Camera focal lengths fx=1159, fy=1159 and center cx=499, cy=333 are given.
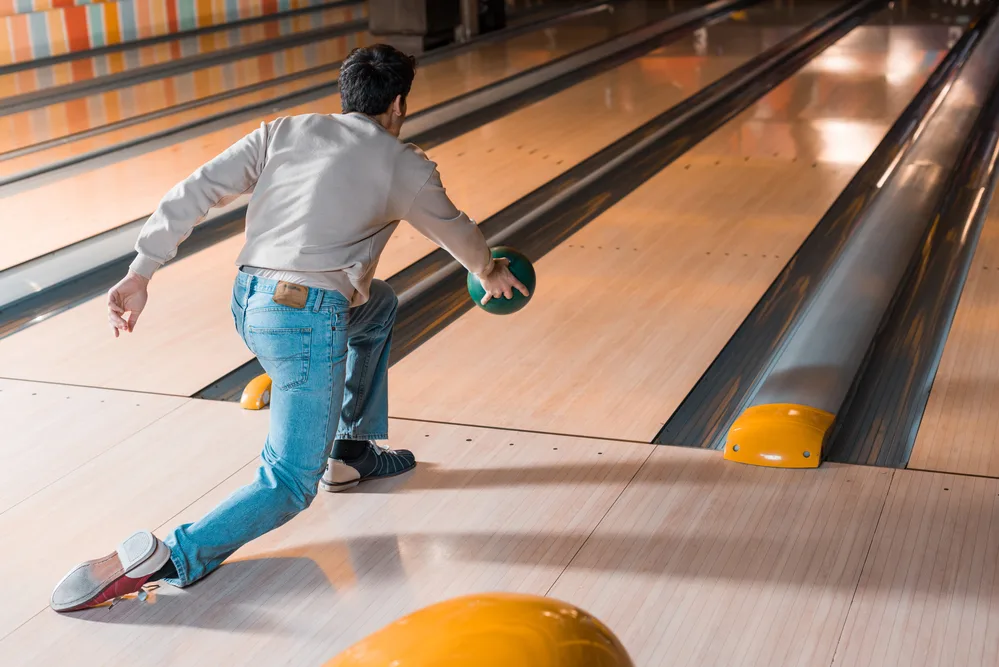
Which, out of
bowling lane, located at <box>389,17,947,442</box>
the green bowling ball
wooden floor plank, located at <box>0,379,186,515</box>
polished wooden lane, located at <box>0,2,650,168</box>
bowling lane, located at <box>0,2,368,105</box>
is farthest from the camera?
bowling lane, located at <box>0,2,368,105</box>

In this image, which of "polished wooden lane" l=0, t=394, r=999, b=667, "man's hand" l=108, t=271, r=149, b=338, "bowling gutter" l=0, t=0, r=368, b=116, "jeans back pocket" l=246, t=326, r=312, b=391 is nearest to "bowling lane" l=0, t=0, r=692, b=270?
"bowling gutter" l=0, t=0, r=368, b=116

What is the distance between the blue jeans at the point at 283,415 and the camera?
1944 mm

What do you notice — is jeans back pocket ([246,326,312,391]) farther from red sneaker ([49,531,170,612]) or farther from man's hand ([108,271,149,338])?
red sneaker ([49,531,170,612])

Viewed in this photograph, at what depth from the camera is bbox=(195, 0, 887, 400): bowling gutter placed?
3.33m

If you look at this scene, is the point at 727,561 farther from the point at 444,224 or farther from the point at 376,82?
the point at 376,82

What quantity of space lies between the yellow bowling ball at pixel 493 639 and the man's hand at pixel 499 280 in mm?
961

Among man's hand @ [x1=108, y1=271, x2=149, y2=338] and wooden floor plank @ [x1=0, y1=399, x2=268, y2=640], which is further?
wooden floor plank @ [x1=0, y1=399, x2=268, y2=640]

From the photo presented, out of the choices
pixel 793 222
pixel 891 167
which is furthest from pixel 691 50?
pixel 793 222

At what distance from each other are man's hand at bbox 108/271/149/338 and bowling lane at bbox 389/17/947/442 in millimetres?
890

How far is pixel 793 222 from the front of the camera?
4.17 meters

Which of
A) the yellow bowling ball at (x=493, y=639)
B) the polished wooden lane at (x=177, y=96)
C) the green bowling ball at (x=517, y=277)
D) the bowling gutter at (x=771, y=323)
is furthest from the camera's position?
the polished wooden lane at (x=177, y=96)

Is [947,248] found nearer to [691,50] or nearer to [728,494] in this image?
[728,494]

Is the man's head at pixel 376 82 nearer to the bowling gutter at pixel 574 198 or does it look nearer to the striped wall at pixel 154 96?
the bowling gutter at pixel 574 198

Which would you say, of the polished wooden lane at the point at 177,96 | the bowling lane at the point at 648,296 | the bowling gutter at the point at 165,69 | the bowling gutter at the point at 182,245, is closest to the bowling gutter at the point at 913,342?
the bowling lane at the point at 648,296
